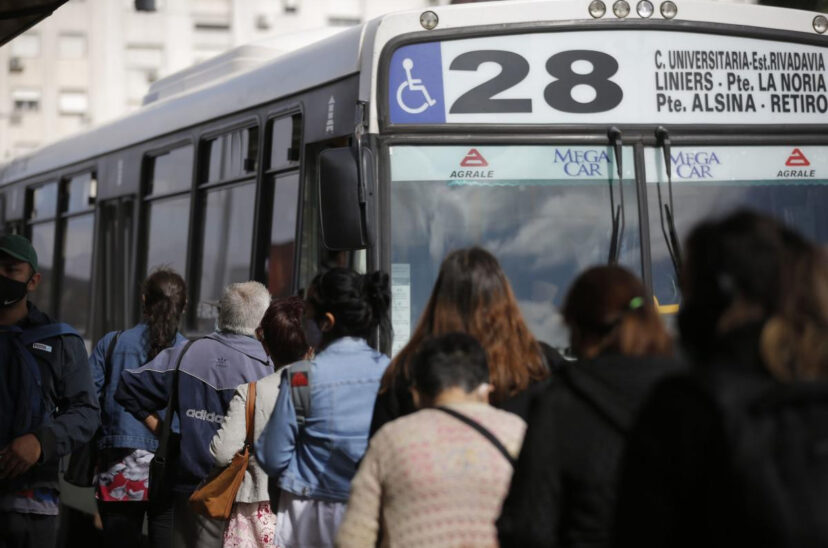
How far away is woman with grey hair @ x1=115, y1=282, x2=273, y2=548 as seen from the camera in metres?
5.61

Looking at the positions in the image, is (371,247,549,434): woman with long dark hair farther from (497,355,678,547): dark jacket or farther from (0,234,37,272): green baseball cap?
(0,234,37,272): green baseball cap

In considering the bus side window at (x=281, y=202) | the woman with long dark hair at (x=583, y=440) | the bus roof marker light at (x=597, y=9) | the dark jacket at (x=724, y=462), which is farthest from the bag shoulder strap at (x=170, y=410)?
the dark jacket at (x=724, y=462)

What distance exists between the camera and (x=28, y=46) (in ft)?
149

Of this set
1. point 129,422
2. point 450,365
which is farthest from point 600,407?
point 129,422

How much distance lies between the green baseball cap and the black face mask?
9 cm

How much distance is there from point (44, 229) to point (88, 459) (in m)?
5.43

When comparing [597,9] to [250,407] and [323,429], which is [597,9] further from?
[323,429]

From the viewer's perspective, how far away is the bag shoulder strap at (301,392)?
4.28 meters

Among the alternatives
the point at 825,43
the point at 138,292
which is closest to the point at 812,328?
the point at 825,43

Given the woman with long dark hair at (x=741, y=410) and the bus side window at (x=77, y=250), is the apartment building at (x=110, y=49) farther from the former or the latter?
the woman with long dark hair at (x=741, y=410)

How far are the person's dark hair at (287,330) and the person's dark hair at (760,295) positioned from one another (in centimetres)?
314

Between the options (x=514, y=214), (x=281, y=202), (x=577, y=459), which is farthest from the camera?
(x=281, y=202)

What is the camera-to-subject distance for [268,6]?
45.6m

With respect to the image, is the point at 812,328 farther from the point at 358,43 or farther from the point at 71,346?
the point at 358,43
